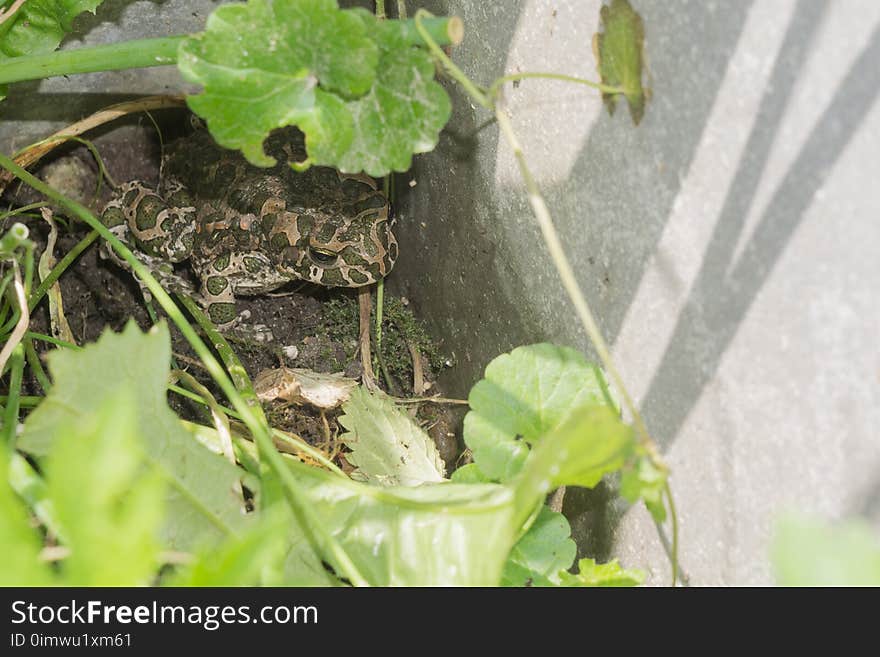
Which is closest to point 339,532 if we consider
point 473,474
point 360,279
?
point 473,474

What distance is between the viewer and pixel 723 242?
112 centimetres

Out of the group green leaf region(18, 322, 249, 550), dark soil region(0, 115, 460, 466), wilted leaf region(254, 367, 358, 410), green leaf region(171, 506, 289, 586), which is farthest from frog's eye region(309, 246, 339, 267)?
green leaf region(171, 506, 289, 586)

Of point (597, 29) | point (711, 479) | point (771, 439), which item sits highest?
point (597, 29)

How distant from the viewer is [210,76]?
1.43 m

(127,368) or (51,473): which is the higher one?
(51,473)

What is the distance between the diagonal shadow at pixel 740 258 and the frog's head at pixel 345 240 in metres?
1.54

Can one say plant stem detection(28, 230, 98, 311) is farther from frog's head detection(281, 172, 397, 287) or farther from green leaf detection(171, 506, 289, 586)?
green leaf detection(171, 506, 289, 586)

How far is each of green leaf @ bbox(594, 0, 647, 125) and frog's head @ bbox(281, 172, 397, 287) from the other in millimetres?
1488

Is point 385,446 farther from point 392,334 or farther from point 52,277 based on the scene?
point 52,277

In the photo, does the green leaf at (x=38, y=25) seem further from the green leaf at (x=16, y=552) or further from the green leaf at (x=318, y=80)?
the green leaf at (x=16, y=552)

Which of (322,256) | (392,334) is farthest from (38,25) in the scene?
(392,334)

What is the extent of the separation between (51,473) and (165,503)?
657mm

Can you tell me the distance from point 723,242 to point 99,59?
1333 millimetres

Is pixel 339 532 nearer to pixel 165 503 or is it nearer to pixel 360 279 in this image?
pixel 165 503
